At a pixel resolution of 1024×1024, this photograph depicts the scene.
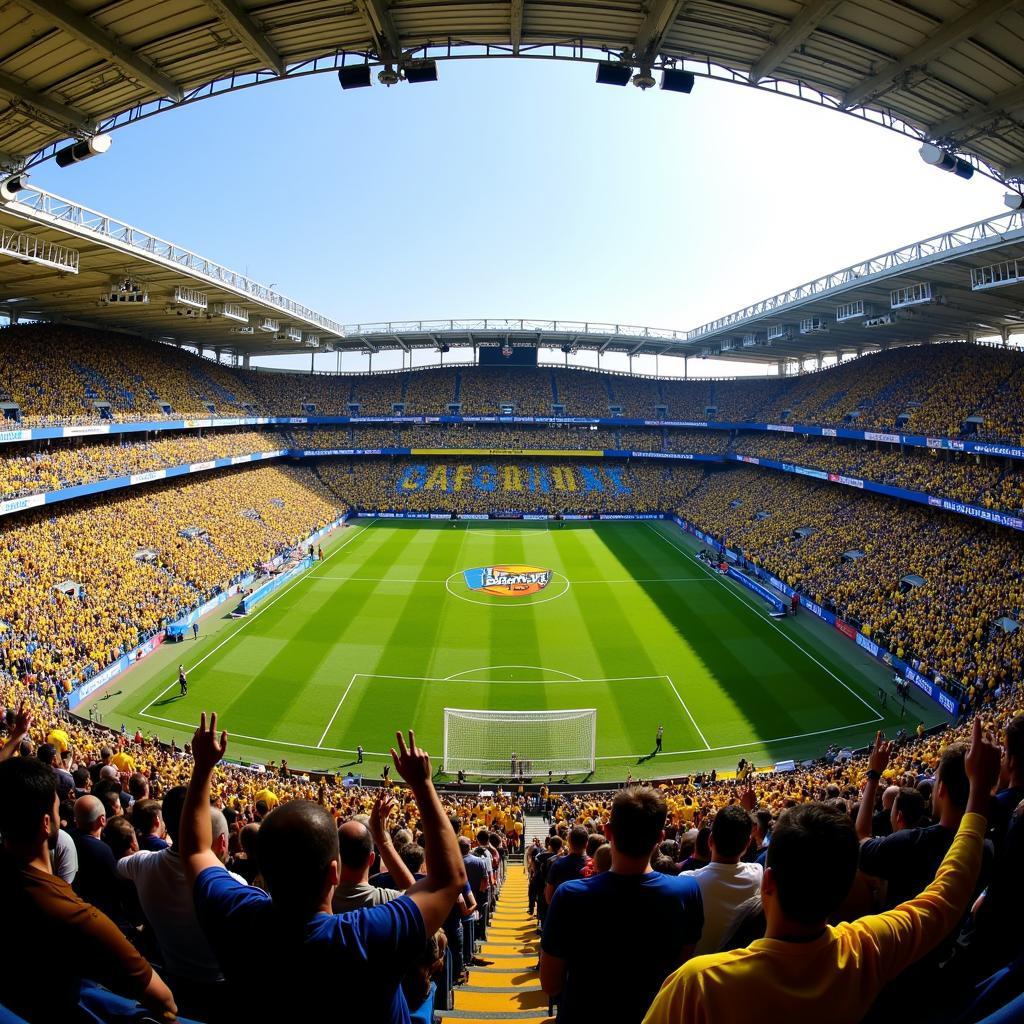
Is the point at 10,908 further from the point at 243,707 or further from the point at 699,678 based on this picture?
the point at 699,678

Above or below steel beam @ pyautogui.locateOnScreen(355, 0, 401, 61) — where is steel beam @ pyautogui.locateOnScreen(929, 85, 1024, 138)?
below

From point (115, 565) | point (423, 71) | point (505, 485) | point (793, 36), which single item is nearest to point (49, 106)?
point (423, 71)

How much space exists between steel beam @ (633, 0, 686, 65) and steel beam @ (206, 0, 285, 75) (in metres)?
6.99

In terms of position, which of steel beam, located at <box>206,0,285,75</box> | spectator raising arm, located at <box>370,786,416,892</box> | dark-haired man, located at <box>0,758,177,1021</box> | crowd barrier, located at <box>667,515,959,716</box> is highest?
steel beam, located at <box>206,0,285,75</box>

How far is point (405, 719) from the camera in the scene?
23.4 m

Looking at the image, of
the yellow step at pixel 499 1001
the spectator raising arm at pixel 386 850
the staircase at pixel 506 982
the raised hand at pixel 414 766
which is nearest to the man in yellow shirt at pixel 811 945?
the raised hand at pixel 414 766

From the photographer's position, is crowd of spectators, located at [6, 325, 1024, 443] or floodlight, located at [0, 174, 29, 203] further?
crowd of spectators, located at [6, 325, 1024, 443]

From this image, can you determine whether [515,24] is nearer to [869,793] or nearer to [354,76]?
[354,76]

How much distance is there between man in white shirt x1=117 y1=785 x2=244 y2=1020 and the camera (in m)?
3.28

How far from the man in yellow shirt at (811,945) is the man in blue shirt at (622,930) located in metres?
0.83

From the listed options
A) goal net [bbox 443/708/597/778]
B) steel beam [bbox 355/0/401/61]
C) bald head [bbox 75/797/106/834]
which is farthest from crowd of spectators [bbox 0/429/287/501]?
→ bald head [bbox 75/797/106/834]

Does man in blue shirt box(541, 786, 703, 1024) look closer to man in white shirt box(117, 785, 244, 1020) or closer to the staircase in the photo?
man in white shirt box(117, 785, 244, 1020)

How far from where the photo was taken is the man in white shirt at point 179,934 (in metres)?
3.28

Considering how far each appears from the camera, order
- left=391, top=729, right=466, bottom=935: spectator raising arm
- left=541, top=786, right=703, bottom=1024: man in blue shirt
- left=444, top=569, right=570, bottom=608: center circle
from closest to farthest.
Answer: left=391, top=729, right=466, bottom=935: spectator raising arm < left=541, top=786, right=703, bottom=1024: man in blue shirt < left=444, top=569, right=570, bottom=608: center circle
